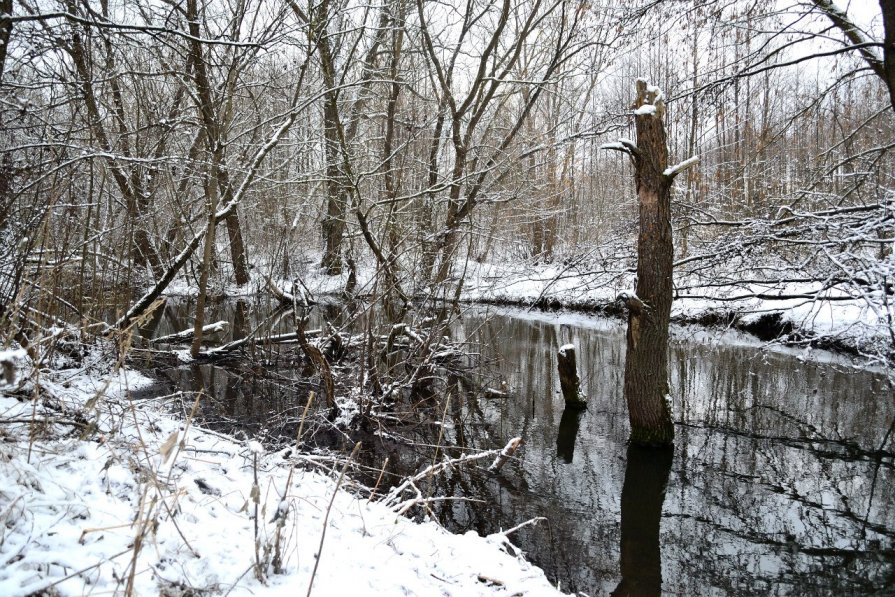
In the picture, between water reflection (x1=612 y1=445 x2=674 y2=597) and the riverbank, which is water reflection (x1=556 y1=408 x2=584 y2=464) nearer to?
water reflection (x1=612 y1=445 x2=674 y2=597)

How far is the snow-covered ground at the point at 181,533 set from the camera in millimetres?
1679

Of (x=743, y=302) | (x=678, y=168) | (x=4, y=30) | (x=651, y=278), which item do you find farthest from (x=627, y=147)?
(x=743, y=302)

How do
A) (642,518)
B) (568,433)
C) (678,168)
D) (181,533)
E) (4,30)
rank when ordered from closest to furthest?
(181,533)
(4,30)
(642,518)
(678,168)
(568,433)

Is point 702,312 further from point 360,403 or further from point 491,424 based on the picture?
point 360,403

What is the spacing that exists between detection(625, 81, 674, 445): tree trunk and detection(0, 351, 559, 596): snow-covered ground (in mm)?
3770

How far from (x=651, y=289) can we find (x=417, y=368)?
10.3ft

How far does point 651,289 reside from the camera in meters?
6.11

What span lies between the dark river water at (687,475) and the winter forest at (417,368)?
39 mm

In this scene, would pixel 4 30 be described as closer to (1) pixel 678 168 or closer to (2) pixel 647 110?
(2) pixel 647 110

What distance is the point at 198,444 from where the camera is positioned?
10.8 feet

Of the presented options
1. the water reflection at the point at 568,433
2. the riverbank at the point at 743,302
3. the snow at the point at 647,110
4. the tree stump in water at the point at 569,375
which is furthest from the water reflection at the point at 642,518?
the snow at the point at 647,110

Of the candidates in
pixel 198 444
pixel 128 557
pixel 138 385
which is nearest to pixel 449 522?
pixel 198 444

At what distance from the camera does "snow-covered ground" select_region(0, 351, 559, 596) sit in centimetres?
168

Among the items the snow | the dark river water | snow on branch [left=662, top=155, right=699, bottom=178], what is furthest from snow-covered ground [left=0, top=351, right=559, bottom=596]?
the snow
